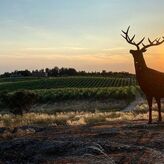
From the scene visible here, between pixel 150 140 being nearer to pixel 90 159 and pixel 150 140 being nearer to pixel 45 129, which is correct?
pixel 90 159

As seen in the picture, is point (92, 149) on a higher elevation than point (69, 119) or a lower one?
higher

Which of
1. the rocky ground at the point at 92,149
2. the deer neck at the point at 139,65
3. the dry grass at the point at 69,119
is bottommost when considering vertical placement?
the dry grass at the point at 69,119

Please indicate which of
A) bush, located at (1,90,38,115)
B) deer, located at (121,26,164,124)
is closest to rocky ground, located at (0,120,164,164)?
deer, located at (121,26,164,124)

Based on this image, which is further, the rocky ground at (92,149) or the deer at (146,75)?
the deer at (146,75)

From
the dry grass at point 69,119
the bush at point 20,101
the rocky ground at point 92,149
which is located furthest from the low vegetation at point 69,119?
the bush at point 20,101

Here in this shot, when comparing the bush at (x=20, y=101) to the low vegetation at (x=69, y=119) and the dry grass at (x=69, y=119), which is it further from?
the low vegetation at (x=69, y=119)

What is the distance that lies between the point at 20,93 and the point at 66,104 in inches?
1517

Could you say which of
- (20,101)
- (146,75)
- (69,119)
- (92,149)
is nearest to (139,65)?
(146,75)

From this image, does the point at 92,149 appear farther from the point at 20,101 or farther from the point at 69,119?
the point at 20,101

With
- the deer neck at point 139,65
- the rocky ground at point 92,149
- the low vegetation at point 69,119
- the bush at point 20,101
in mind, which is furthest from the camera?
the bush at point 20,101

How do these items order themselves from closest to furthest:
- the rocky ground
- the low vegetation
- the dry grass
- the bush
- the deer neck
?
the rocky ground, the deer neck, the low vegetation, the dry grass, the bush

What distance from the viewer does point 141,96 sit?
102 metres

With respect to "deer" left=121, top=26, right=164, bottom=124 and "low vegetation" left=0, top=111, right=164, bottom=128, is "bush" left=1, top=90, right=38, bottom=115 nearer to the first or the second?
"low vegetation" left=0, top=111, right=164, bottom=128

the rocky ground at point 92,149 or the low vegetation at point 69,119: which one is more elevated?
the rocky ground at point 92,149
